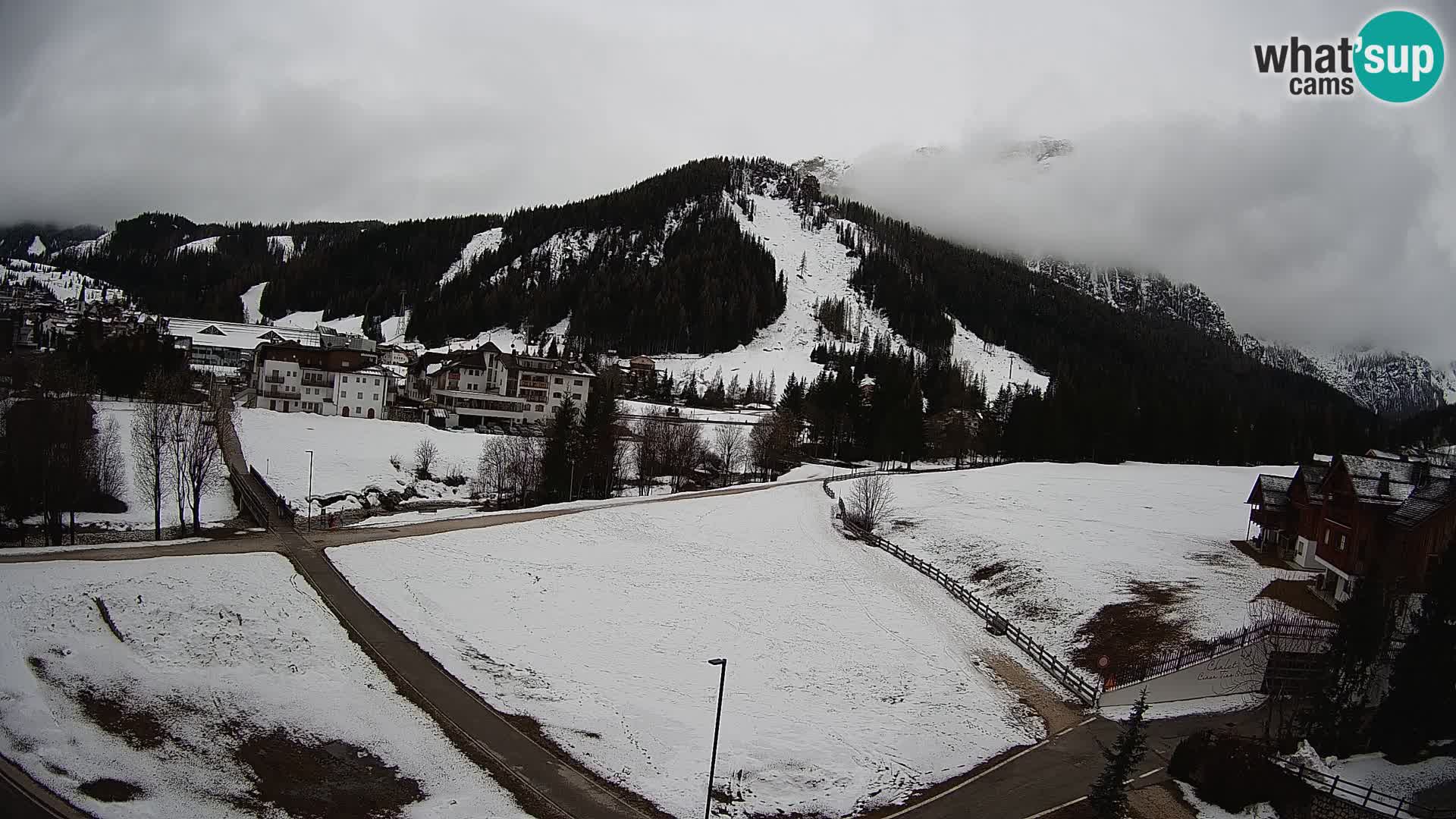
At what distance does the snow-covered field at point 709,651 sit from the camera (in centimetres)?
2408

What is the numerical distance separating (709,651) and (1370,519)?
29556 millimetres

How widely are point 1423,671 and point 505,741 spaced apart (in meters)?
28.0

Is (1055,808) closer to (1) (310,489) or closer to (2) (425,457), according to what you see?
(1) (310,489)

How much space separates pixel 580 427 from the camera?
219ft

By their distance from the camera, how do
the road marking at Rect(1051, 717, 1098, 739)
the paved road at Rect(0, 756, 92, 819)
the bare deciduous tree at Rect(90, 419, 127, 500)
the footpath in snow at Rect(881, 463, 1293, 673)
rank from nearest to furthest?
the paved road at Rect(0, 756, 92, 819) < the road marking at Rect(1051, 717, 1098, 739) < the footpath in snow at Rect(881, 463, 1293, 673) < the bare deciduous tree at Rect(90, 419, 127, 500)

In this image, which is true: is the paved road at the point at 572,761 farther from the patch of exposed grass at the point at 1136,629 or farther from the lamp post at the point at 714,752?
the patch of exposed grass at the point at 1136,629

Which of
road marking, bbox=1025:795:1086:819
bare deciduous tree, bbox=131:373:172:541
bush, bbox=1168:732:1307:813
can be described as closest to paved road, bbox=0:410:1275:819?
road marking, bbox=1025:795:1086:819

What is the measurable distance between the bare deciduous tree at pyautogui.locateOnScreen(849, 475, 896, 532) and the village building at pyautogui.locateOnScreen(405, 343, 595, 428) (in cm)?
4396

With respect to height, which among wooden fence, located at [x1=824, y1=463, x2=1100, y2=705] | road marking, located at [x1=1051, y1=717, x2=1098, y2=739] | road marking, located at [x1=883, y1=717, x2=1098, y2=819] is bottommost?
road marking, located at [x1=1051, y1=717, x2=1098, y2=739]

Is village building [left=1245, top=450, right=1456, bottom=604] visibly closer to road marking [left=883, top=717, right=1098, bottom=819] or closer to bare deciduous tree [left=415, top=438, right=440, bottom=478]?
road marking [left=883, top=717, right=1098, bottom=819]

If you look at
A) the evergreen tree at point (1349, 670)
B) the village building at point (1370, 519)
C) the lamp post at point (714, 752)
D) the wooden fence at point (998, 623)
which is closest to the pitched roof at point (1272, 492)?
the village building at point (1370, 519)

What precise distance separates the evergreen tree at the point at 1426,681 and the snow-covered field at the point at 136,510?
5714cm

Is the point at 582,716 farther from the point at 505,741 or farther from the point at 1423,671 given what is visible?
the point at 1423,671

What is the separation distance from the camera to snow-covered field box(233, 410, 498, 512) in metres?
58.4
